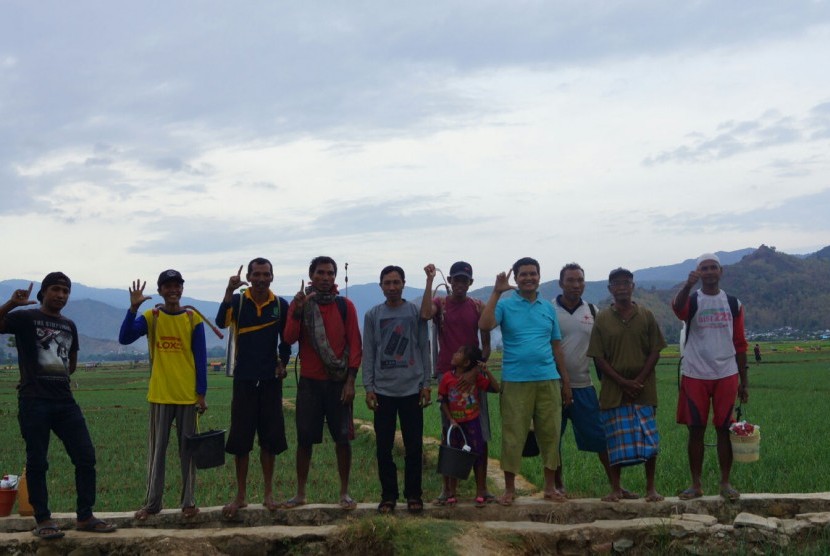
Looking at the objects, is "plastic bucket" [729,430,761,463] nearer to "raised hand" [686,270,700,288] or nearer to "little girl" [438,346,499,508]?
"raised hand" [686,270,700,288]

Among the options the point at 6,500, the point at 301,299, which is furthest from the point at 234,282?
the point at 6,500

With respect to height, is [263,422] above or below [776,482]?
above

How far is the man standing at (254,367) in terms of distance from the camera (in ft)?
20.0

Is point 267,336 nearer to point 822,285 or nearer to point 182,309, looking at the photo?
point 182,309

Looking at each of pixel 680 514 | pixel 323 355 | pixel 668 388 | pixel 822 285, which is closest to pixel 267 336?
pixel 323 355

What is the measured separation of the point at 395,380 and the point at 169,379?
1.86 meters

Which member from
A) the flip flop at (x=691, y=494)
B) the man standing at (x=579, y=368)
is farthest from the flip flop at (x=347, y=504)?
the flip flop at (x=691, y=494)

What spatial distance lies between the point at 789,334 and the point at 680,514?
371 feet

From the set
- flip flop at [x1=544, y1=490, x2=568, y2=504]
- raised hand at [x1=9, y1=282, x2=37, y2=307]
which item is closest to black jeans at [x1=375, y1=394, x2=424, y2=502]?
flip flop at [x1=544, y1=490, x2=568, y2=504]

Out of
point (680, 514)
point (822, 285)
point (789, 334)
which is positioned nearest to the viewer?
point (680, 514)

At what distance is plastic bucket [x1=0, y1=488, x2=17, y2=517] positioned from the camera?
20.8 feet

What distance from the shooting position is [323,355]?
606 centimetres

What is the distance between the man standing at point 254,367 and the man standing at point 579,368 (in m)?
2.40

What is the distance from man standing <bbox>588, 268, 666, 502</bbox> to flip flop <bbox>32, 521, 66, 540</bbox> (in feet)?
14.2
